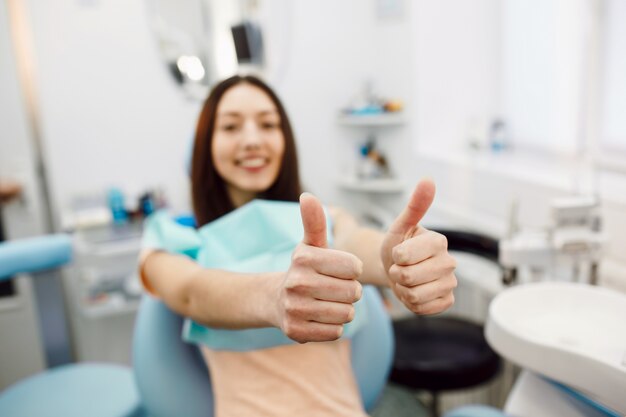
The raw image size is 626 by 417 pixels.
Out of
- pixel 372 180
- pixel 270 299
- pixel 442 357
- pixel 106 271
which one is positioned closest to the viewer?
pixel 270 299

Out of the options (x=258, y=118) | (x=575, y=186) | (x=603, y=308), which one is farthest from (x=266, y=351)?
(x=575, y=186)

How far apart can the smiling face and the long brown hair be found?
0.4 inches

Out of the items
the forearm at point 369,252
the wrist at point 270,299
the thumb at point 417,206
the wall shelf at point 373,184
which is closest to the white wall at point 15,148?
the wall shelf at point 373,184

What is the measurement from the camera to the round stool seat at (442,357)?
145cm

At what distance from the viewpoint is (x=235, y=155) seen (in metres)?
0.99

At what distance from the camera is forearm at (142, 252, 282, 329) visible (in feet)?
2.19

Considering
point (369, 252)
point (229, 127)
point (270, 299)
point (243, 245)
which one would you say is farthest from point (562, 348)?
point (229, 127)

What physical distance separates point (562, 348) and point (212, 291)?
47cm

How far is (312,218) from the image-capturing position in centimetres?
52

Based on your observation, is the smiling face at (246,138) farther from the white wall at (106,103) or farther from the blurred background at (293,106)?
the white wall at (106,103)

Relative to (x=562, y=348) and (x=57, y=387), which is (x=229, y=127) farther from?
(x=57, y=387)

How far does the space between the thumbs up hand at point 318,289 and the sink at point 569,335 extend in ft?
1.11

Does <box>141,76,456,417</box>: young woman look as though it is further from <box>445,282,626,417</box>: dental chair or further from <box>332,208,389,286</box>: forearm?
<box>445,282,626,417</box>: dental chair

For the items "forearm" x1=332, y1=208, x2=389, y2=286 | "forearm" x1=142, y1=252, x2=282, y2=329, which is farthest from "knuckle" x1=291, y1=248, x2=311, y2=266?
"forearm" x1=332, y1=208, x2=389, y2=286
